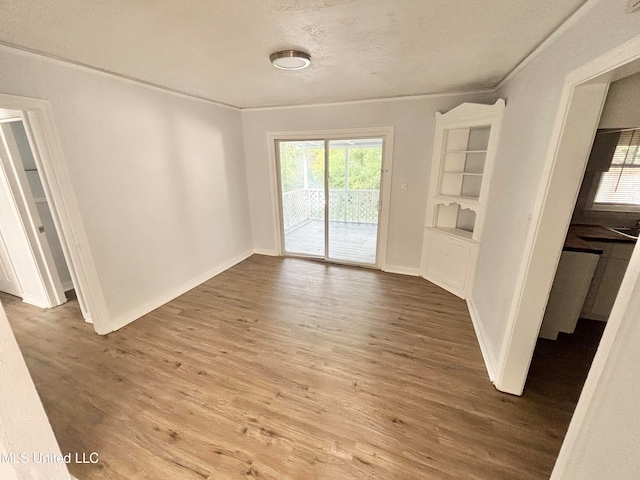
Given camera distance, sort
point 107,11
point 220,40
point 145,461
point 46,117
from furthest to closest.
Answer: point 46,117 < point 220,40 < point 145,461 < point 107,11

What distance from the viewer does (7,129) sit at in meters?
2.50

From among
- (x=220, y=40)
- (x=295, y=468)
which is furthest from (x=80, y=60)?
(x=295, y=468)

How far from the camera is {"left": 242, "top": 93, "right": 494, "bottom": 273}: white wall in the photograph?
3.18m

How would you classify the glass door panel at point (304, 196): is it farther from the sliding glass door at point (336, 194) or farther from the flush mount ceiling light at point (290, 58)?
the flush mount ceiling light at point (290, 58)

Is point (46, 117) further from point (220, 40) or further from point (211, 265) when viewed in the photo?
point (211, 265)

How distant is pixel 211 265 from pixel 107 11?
2899 millimetres

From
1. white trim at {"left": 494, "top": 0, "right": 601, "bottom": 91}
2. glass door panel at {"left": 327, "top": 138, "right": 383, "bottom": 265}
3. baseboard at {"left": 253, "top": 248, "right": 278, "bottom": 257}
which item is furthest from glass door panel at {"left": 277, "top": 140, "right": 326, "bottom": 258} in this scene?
white trim at {"left": 494, "top": 0, "right": 601, "bottom": 91}

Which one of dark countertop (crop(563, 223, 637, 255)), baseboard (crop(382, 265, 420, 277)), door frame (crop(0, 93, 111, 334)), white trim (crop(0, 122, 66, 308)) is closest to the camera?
door frame (crop(0, 93, 111, 334))

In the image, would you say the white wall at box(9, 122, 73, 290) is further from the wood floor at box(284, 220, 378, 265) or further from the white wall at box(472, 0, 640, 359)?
the white wall at box(472, 0, 640, 359)

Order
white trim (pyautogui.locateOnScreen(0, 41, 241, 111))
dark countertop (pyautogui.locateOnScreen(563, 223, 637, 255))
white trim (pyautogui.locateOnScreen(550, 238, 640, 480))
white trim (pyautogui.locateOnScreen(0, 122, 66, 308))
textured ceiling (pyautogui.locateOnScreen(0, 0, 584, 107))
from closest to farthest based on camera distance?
white trim (pyautogui.locateOnScreen(550, 238, 640, 480)) → textured ceiling (pyautogui.locateOnScreen(0, 0, 584, 107)) → white trim (pyautogui.locateOnScreen(0, 41, 241, 111)) → dark countertop (pyautogui.locateOnScreen(563, 223, 637, 255)) → white trim (pyautogui.locateOnScreen(0, 122, 66, 308))

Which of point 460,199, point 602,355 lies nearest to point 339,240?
point 460,199

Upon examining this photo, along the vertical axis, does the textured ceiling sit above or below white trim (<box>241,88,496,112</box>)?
below

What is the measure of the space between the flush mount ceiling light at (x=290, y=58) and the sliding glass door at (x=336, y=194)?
3459 millimetres

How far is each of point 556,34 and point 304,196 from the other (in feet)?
18.3
